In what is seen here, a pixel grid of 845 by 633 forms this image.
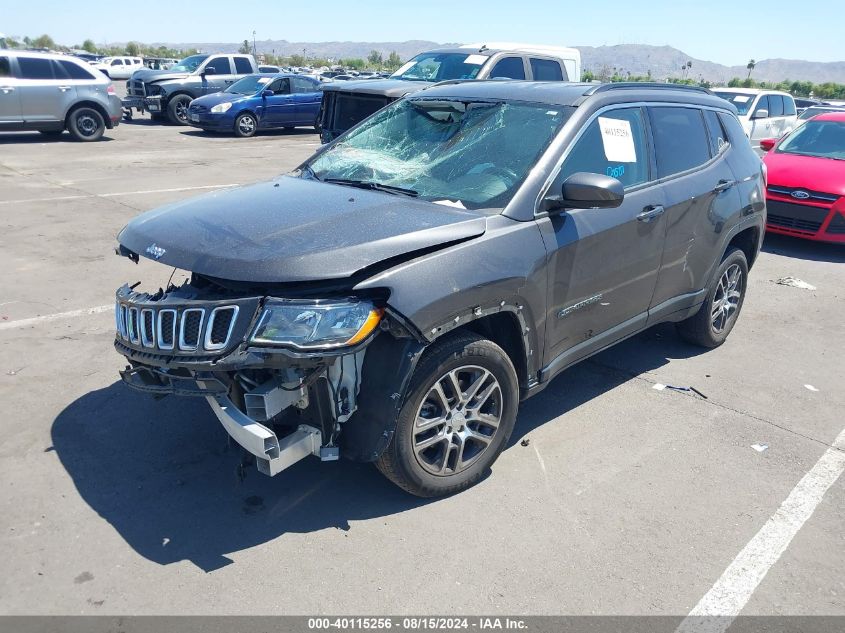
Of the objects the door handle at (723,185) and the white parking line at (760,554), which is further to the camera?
the door handle at (723,185)

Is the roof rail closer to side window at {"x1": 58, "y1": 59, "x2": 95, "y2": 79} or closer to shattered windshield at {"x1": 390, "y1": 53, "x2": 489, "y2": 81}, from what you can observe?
shattered windshield at {"x1": 390, "y1": 53, "x2": 489, "y2": 81}

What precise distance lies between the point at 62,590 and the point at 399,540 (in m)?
1.41

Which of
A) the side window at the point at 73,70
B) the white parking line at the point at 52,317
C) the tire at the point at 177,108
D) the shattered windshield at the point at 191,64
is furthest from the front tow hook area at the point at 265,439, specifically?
the shattered windshield at the point at 191,64

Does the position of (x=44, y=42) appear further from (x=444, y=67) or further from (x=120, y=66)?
(x=444, y=67)

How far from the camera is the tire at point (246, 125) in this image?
19.0 m

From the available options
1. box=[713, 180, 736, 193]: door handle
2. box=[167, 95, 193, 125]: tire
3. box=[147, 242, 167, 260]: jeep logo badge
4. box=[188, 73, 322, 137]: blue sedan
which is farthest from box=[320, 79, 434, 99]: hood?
box=[167, 95, 193, 125]: tire

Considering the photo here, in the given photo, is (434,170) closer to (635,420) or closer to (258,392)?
(258,392)

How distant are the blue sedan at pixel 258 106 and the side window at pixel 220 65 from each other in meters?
2.41

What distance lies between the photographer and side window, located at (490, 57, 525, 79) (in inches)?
433

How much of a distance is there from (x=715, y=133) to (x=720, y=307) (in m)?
1.35

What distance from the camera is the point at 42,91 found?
15148 millimetres

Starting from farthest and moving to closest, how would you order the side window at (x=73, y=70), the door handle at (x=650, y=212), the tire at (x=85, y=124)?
the tire at (x=85, y=124) < the side window at (x=73, y=70) < the door handle at (x=650, y=212)

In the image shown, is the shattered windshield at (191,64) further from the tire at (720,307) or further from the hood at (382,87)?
the tire at (720,307)

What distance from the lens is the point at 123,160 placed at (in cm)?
1391
